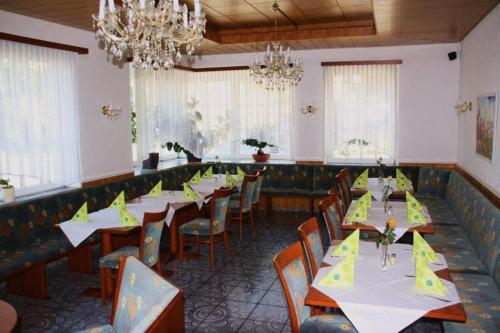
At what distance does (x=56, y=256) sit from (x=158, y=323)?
10.8ft

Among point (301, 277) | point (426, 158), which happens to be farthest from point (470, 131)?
point (301, 277)

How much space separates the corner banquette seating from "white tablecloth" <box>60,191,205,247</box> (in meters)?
0.45

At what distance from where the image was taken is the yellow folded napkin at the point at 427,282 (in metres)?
2.77

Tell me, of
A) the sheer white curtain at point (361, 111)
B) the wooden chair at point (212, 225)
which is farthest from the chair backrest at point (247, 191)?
the sheer white curtain at point (361, 111)

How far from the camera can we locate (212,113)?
9.73 meters

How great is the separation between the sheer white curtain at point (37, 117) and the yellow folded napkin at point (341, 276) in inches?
166

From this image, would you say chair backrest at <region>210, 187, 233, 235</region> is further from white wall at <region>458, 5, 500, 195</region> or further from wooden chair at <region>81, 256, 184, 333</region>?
white wall at <region>458, 5, 500, 195</region>

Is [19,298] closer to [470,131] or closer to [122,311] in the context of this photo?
[122,311]

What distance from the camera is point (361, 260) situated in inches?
133

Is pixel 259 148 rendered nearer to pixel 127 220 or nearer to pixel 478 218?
pixel 127 220

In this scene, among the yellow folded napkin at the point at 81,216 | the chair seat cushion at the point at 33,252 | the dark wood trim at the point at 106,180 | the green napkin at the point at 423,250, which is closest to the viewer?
the green napkin at the point at 423,250

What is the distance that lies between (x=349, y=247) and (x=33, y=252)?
3.25 metres

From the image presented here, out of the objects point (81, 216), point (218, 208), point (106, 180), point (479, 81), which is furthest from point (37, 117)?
point (479, 81)

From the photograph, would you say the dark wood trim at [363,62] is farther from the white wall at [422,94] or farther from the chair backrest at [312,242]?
the chair backrest at [312,242]
